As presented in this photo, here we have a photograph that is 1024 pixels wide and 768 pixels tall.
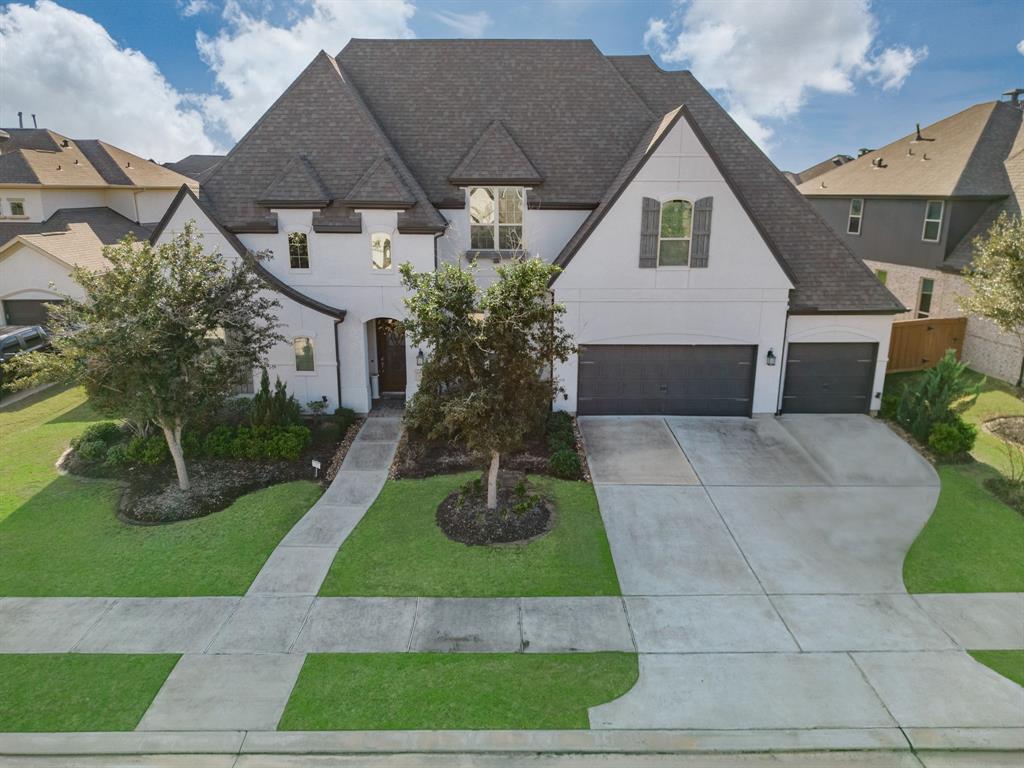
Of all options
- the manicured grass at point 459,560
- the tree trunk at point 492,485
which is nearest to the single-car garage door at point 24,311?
the manicured grass at point 459,560

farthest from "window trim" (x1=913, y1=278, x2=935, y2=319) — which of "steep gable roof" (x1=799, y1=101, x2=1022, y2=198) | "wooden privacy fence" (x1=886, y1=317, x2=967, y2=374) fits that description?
"steep gable roof" (x1=799, y1=101, x2=1022, y2=198)

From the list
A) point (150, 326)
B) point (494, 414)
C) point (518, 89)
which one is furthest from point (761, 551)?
point (518, 89)

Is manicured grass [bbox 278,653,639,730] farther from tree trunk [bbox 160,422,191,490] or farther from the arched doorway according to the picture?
the arched doorway

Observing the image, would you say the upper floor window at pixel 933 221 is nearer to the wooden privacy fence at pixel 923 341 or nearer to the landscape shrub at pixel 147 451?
the wooden privacy fence at pixel 923 341

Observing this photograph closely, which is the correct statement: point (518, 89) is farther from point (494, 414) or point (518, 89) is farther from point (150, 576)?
point (150, 576)

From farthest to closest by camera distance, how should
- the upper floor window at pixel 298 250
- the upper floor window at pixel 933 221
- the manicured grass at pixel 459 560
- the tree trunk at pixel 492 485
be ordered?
the upper floor window at pixel 933 221, the upper floor window at pixel 298 250, the tree trunk at pixel 492 485, the manicured grass at pixel 459 560
